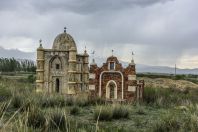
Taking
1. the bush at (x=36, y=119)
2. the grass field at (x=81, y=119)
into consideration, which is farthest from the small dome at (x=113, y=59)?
the bush at (x=36, y=119)

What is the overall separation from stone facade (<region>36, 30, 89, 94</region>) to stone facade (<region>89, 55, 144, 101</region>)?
8.43 metres

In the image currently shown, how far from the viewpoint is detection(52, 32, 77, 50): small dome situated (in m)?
37.2

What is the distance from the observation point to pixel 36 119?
27.1 ft

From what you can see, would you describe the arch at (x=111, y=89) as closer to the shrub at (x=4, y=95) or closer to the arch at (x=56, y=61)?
the shrub at (x=4, y=95)

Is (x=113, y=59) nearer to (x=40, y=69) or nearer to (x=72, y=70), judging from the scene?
(x=72, y=70)

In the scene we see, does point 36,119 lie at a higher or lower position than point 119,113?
higher

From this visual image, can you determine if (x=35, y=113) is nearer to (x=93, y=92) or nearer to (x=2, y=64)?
(x=93, y=92)

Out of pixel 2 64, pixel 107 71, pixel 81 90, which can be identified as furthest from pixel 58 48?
pixel 2 64

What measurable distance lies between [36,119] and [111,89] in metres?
18.7

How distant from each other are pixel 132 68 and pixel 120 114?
13965 mm

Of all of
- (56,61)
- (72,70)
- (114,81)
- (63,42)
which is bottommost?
(114,81)

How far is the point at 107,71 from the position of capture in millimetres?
26812

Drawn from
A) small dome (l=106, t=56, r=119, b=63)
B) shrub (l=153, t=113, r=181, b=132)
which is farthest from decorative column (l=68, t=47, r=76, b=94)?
shrub (l=153, t=113, r=181, b=132)

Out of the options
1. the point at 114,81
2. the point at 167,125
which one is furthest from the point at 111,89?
the point at 167,125
